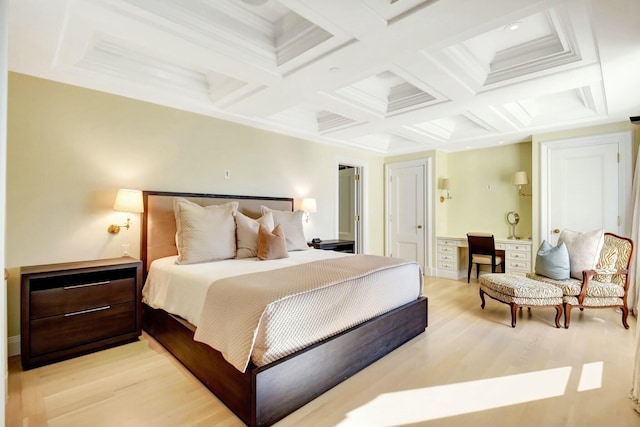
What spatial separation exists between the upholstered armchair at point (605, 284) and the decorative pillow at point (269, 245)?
292cm

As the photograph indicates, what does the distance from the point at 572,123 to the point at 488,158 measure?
4.71ft

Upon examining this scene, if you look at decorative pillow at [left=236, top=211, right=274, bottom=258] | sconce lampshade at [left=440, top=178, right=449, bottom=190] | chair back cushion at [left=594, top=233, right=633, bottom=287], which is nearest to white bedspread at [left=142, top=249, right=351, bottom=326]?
decorative pillow at [left=236, top=211, right=274, bottom=258]

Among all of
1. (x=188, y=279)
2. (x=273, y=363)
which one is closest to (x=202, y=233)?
(x=188, y=279)

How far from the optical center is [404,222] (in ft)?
19.3

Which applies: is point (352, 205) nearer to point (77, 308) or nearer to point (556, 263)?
point (556, 263)

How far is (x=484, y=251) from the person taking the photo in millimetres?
4723

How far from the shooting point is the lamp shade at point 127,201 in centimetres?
276

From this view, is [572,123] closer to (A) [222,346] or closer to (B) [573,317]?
(B) [573,317]

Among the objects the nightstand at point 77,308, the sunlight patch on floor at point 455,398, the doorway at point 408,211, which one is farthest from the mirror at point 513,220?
the nightstand at point 77,308

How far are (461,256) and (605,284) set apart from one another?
232cm

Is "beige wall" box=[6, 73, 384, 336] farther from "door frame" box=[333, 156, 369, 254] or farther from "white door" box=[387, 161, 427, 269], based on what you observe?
"white door" box=[387, 161, 427, 269]

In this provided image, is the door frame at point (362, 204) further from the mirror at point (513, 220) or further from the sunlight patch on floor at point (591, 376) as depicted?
the sunlight patch on floor at point (591, 376)

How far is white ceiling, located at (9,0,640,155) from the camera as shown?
1838mm

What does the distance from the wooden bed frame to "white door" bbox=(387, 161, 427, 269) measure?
2.91 meters
